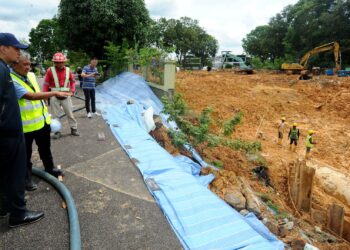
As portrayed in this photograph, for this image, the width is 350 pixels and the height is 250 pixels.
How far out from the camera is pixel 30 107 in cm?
324

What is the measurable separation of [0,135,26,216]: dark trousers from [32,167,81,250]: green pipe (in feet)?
1.65

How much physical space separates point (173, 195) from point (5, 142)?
6.58 feet

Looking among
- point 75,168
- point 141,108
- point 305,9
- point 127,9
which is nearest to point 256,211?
point 75,168

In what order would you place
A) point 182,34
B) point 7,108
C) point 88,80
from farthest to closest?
1. point 182,34
2. point 88,80
3. point 7,108

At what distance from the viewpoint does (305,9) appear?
3397cm

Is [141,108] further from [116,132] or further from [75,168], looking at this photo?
[75,168]

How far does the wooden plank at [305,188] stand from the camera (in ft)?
18.6

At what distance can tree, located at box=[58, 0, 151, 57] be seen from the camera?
460 inches

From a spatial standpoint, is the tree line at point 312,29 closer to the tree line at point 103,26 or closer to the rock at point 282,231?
the tree line at point 103,26

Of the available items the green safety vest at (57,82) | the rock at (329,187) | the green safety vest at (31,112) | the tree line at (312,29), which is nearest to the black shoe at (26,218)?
the green safety vest at (31,112)

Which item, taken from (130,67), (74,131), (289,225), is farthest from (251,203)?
(130,67)

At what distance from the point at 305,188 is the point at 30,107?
5.32 m

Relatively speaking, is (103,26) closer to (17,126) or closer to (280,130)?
(280,130)

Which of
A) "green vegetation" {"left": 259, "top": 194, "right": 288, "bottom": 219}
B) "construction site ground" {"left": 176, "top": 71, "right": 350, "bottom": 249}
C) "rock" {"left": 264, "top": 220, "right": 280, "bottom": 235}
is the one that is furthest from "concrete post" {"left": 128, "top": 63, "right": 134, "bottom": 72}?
"rock" {"left": 264, "top": 220, "right": 280, "bottom": 235}
